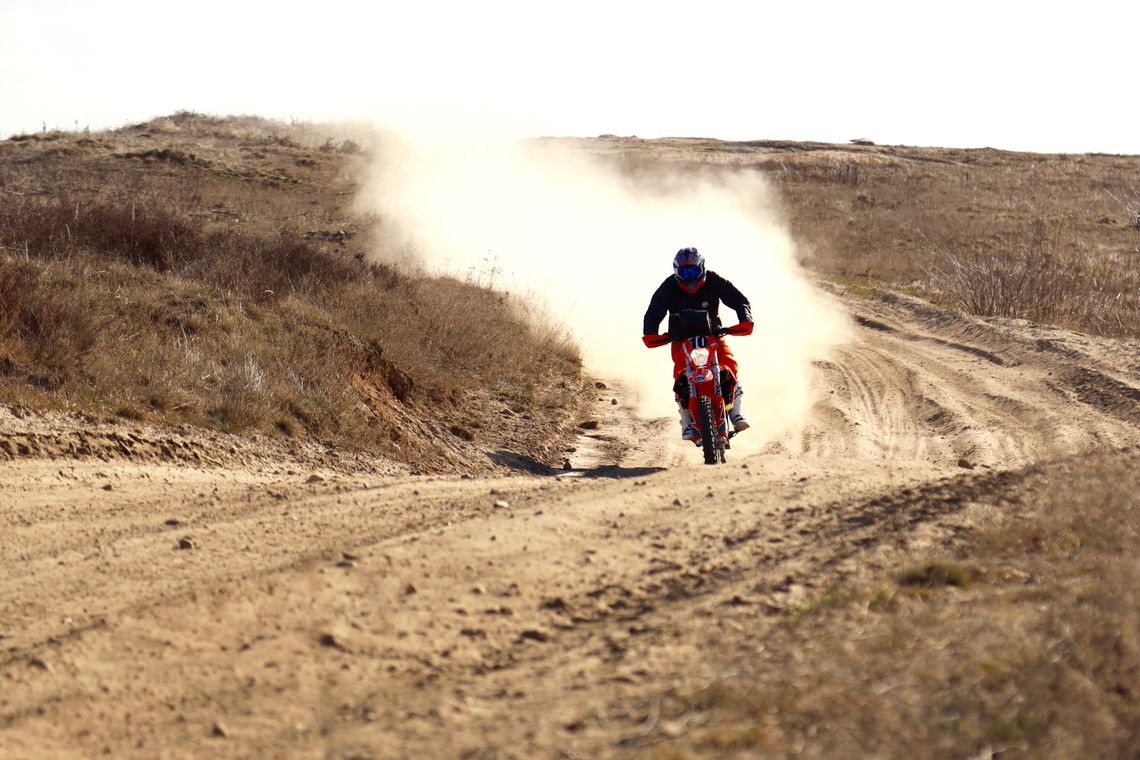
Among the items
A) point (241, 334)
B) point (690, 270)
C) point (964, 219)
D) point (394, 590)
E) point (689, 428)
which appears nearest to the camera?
point (394, 590)

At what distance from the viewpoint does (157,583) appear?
6.70 m

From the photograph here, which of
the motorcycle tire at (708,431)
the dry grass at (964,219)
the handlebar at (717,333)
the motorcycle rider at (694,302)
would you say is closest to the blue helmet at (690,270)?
the motorcycle rider at (694,302)

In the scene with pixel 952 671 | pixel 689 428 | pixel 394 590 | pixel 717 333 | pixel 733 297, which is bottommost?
pixel 689 428

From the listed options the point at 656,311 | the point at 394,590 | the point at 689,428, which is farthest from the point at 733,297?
the point at 394,590

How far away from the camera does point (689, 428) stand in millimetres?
12289

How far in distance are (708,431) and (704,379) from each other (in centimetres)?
53

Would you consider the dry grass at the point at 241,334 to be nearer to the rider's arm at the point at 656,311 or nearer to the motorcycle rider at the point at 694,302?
the rider's arm at the point at 656,311

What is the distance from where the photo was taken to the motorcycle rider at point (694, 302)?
40.8ft

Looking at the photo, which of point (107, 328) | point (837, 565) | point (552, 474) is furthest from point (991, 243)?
point (837, 565)

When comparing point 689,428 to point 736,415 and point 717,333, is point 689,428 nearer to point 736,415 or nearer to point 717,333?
point 736,415

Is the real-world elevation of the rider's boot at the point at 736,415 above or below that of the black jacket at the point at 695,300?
below

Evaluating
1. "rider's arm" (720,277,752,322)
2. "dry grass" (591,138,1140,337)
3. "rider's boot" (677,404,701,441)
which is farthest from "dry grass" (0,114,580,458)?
"dry grass" (591,138,1140,337)

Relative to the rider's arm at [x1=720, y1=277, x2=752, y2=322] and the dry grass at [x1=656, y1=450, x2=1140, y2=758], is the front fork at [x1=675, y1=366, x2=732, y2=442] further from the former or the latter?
the dry grass at [x1=656, y1=450, x2=1140, y2=758]

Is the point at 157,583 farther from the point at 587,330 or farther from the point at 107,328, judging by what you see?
the point at 587,330
